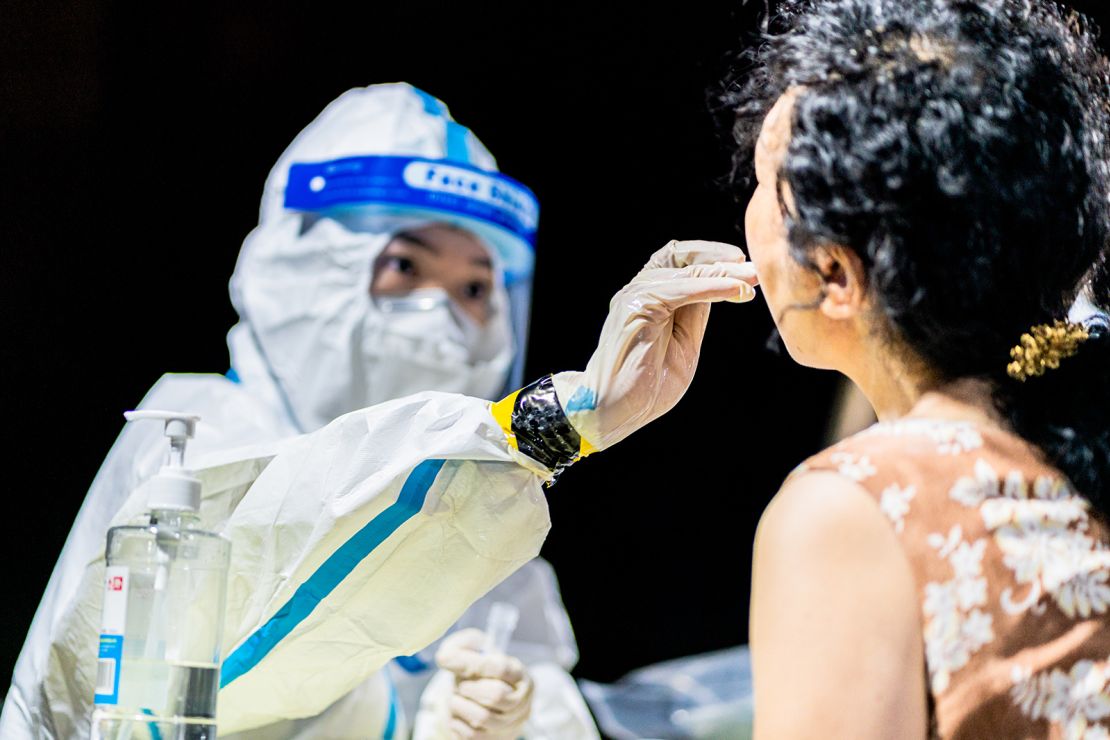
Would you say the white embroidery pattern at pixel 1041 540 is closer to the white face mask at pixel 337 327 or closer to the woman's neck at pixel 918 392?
the woman's neck at pixel 918 392

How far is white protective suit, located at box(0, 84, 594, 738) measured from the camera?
1.01 meters

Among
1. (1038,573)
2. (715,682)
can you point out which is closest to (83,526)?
(1038,573)

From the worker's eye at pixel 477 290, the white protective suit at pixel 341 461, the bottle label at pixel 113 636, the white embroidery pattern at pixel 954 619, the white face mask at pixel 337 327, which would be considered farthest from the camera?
the worker's eye at pixel 477 290

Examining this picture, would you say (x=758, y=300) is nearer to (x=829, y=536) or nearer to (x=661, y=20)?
(x=661, y=20)

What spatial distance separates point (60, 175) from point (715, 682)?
1449 millimetres

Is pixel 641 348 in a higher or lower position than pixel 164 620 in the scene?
higher

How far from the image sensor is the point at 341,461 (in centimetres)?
102

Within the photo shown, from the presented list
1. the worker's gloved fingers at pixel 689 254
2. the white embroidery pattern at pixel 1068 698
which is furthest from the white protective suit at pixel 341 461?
the white embroidery pattern at pixel 1068 698

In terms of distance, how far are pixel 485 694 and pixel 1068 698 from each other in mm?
→ 796

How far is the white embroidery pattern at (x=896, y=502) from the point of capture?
68 cm

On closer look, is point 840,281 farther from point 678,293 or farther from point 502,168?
point 502,168

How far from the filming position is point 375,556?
1019 millimetres

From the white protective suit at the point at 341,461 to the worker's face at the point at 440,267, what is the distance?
0.02 metres

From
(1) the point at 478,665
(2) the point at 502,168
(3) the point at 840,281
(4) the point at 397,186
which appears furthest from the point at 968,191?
(2) the point at 502,168
